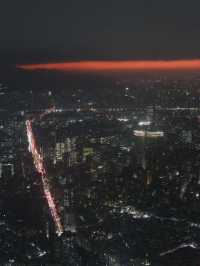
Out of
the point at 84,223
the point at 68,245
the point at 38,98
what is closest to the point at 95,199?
the point at 84,223

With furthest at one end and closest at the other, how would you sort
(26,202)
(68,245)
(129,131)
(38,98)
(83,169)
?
(38,98) < (129,131) < (83,169) < (26,202) < (68,245)

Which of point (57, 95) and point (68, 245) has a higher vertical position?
point (57, 95)

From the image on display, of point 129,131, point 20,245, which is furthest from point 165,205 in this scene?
point 129,131

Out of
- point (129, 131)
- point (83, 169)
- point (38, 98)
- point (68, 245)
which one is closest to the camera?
point (68, 245)

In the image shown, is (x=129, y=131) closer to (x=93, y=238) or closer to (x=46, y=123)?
(x=46, y=123)

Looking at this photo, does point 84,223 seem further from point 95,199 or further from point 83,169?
point 83,169

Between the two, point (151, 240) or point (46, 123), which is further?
point (46, 123)
